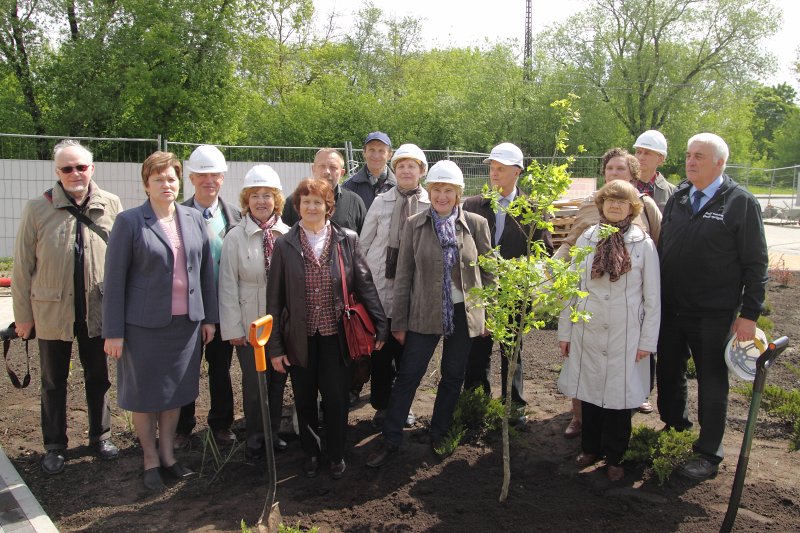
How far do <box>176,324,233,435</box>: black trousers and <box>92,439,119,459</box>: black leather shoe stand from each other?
0.44 meters

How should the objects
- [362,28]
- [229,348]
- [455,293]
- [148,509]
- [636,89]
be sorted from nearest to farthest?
1. [148,509]
2. [455,293]
3. [229,348]
4. [636,89]
5. [362,28]

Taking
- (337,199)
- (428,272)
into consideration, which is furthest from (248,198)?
(428,272)

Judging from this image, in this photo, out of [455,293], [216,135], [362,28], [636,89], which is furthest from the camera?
[362,28]

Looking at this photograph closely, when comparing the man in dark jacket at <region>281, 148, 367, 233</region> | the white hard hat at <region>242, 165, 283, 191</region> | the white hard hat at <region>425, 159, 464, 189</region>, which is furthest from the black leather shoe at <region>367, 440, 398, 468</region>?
the white hard hat at <region>242, 165, 283, 191</region>

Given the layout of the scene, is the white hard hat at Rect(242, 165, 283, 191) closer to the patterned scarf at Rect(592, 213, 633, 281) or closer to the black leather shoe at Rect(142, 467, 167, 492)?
the black leather shoe at Rect(142, 467, 167, 492)

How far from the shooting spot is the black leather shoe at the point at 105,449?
440 cm

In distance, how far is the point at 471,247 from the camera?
4219 millimetres

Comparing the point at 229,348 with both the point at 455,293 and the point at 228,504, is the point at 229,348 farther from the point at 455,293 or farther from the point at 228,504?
the point at 455,293

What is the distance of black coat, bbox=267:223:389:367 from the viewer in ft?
12.7

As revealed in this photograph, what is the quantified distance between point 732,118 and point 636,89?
19.2 ft

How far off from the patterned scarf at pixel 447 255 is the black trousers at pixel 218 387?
5.25 ft

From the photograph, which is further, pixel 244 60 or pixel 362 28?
pixel 362 28

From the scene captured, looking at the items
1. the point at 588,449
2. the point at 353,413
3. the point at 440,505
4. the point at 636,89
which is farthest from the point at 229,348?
the point at 636,89

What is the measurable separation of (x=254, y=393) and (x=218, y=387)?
1.32ft
